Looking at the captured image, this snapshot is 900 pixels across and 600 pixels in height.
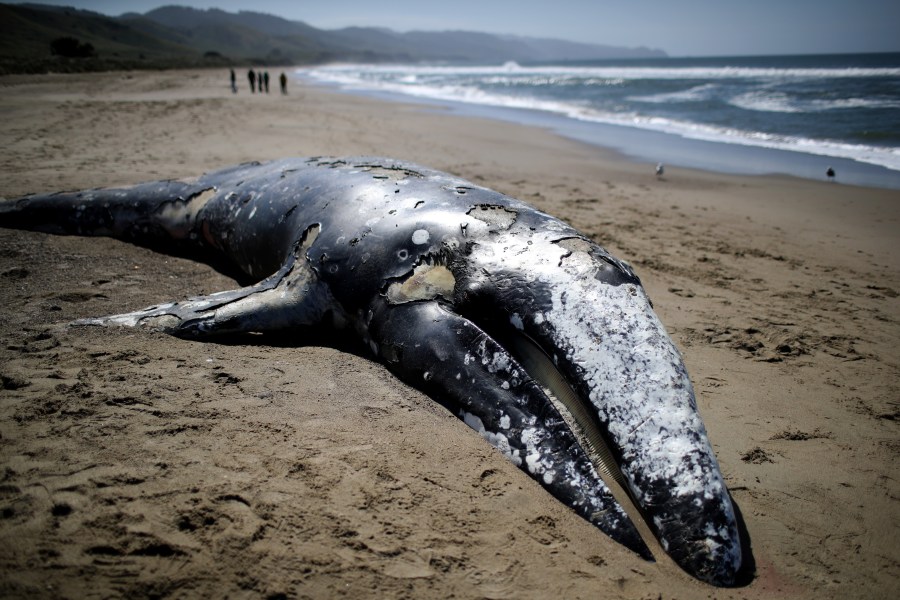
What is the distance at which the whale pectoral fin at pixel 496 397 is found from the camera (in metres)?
2.39

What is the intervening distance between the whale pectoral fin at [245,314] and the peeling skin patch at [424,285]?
0.60 meters

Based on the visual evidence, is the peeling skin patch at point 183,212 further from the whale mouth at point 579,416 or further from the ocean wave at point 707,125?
the ocean wave at point 707,125

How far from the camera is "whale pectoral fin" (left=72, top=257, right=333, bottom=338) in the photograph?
3555 mm

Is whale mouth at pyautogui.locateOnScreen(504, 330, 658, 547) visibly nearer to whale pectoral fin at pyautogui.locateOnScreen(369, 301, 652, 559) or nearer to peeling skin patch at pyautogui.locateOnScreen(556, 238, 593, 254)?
whale pectoral fin at pyautogui.locateOnScreen(369, 301, 652, 559)

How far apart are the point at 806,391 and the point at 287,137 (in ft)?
39.5

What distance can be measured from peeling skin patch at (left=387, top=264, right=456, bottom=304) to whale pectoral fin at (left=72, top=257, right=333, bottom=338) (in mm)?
598

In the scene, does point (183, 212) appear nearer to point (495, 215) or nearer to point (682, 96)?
point (495, 215)

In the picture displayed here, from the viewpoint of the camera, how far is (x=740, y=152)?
13.5m

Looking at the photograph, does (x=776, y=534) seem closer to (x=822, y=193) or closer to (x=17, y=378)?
(x=17, y=378)

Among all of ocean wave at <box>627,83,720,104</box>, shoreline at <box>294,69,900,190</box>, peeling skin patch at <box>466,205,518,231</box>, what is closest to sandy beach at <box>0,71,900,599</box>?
peeling skin patch at <box>466,205,518,231</box>

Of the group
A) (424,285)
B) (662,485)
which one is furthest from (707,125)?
(662,485)

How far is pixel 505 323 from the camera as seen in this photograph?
2975 millimetres

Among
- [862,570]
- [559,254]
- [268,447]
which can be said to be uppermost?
[559,254]

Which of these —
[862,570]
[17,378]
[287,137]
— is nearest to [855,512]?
[862,570]
